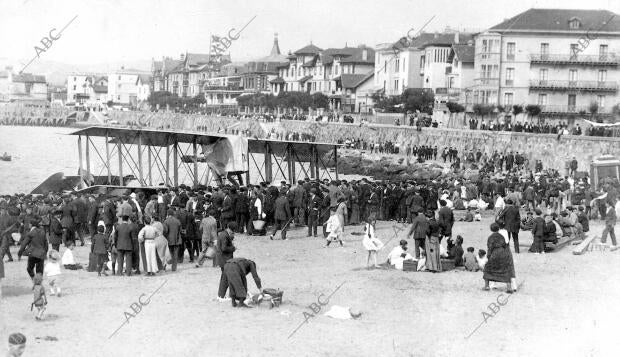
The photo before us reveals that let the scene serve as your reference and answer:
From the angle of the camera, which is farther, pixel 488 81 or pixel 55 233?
pixel 488 81

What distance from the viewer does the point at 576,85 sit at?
6569 cm

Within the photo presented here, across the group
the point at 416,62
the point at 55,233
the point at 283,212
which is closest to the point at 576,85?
the point at 416,62

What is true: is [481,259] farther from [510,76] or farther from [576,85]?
[510,76]

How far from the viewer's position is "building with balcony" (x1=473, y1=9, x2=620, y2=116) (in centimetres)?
6531

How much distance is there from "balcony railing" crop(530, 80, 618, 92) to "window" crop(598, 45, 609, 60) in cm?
212

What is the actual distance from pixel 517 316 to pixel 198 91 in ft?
482

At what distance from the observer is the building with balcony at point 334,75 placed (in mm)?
99688

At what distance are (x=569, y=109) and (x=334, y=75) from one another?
154ft

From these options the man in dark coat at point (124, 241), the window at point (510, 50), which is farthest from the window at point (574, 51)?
the man in dark coat at point (124, 241)

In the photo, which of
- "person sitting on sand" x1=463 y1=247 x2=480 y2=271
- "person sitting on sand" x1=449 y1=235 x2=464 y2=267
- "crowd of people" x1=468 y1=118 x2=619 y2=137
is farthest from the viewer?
"crowd of people" x1=468 y1=118 x2=619 y2=137

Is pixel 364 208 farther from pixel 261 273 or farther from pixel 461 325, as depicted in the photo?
pixel 461 325

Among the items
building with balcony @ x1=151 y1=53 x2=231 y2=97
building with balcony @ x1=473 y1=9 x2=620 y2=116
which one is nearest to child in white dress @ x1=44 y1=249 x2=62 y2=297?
building with balcony @ x1=473 y1=9 x2=620 y2=116

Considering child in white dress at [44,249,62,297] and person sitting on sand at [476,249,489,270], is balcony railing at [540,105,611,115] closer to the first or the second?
person sitting on sand at [476,249,489,270]

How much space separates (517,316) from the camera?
567 inches
